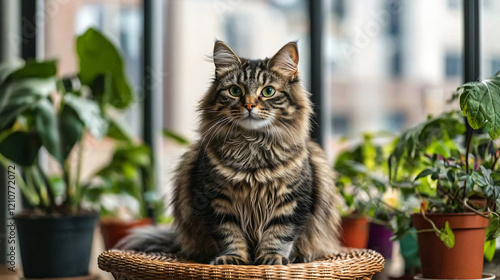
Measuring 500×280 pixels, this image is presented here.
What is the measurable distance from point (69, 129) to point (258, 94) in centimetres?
83

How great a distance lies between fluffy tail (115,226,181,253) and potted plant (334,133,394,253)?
0.59 metres

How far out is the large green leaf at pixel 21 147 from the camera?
186cm

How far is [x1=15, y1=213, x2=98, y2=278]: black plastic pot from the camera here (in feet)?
6.35

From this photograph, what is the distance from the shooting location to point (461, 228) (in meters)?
1.39

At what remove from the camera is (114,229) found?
2262 millimetres

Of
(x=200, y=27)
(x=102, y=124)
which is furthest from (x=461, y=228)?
(x=200, y=27)

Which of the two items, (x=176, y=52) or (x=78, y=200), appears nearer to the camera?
(x=78, y=200)

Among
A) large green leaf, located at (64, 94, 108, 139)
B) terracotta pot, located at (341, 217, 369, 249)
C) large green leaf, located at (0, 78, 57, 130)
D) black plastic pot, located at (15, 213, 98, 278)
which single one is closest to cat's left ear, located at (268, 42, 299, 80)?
terracotta pot, located at (341, 217, 369, 249)

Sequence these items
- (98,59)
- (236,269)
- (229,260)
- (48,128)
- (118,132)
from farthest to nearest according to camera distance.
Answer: (118,132) < (98,59) < (48,128) < (229,260) < (236,269)

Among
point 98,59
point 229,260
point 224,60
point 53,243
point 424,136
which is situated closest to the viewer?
point 229,260

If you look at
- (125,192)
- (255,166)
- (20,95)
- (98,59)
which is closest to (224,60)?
(255,166)

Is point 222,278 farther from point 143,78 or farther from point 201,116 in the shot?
point 143,78

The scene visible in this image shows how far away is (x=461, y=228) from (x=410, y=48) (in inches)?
236

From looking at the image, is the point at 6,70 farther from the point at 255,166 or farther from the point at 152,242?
the point at 255,166
